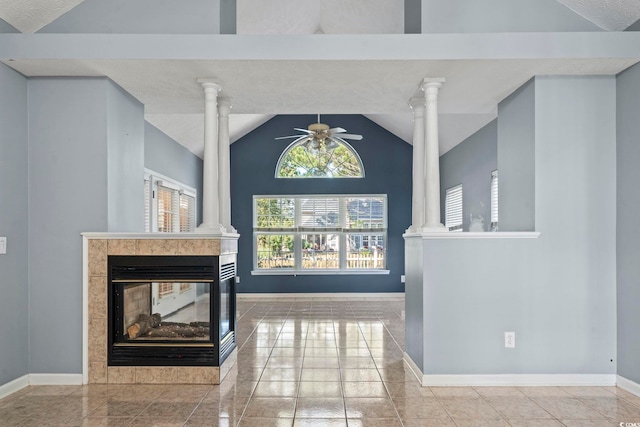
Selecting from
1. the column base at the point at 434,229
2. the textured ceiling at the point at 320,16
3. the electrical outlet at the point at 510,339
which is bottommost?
the electrical outlet at the point at 510,339

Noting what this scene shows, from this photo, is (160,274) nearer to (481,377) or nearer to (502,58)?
(481,377)

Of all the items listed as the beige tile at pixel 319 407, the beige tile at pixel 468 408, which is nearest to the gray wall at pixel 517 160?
the beige tile at pixel 468 408

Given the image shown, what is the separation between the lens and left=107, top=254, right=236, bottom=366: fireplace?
12.3ft

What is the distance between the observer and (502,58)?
3.45 m

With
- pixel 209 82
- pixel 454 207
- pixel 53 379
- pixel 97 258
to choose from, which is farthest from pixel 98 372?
pixel 454 207

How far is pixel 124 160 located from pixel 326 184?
5.52 metres

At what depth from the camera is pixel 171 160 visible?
6891mm

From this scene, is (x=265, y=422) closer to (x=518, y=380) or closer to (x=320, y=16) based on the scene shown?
(x=518, y=380)

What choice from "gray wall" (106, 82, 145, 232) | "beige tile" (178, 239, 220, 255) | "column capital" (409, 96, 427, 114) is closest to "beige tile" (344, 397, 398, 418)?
"beige tile" (178, 239, 220, 255)

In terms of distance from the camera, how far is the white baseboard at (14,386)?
135 inches

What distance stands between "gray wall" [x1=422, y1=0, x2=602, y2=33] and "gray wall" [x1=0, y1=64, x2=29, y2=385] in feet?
10.4

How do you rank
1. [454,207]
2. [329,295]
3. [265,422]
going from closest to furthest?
[265,422] < [454,207] < [329,295]

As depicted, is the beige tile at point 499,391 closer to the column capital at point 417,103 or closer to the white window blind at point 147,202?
the column capital at point 417,103

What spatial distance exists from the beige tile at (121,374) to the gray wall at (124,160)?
1111 millimetres
